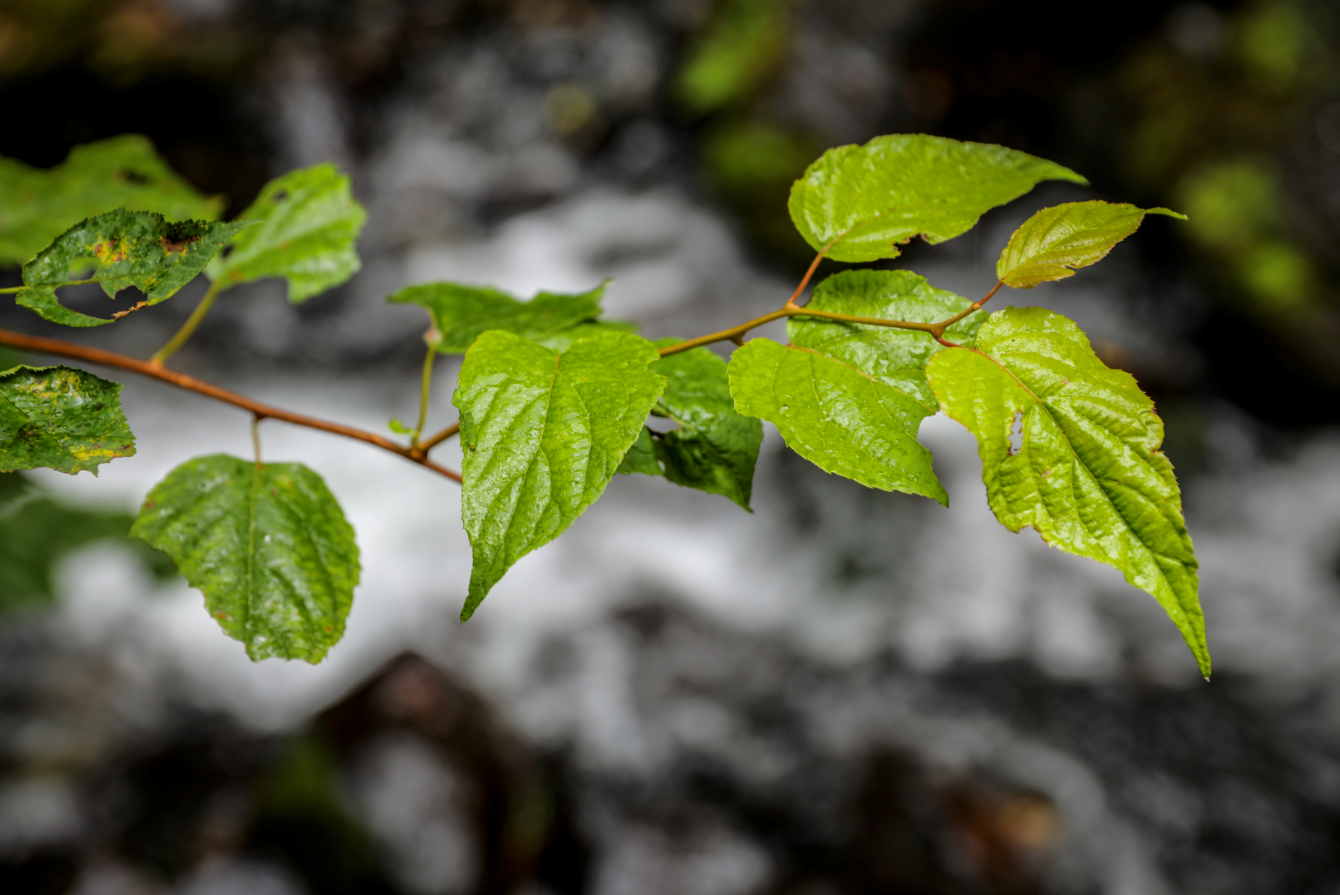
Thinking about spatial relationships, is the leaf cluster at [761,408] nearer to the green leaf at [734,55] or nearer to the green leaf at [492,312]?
the green leaf at [492,312]

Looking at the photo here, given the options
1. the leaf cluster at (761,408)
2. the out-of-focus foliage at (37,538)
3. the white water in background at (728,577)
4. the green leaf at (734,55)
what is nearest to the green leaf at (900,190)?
the leaf cluster at (761,408)

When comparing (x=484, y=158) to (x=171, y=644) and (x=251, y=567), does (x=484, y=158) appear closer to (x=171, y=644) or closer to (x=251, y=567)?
(x=171, y=644)

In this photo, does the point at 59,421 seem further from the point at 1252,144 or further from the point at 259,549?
Result: the point at 1252,144

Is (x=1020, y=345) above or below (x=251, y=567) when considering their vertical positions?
above

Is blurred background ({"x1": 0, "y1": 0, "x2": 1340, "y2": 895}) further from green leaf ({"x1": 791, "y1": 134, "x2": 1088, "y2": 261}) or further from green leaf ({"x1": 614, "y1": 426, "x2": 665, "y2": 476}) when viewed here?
green leaf ({"x1": 791, "y1": 134, "x2": 1088, "y2": 261})

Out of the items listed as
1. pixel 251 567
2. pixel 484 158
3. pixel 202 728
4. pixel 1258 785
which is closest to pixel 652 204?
pixel 484 158

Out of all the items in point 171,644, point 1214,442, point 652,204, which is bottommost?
point 171,644

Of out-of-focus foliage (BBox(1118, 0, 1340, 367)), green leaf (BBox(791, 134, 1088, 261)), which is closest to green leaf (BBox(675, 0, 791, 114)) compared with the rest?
out-of-focus foliage (BBox(1118, 0, 1340, 367))
